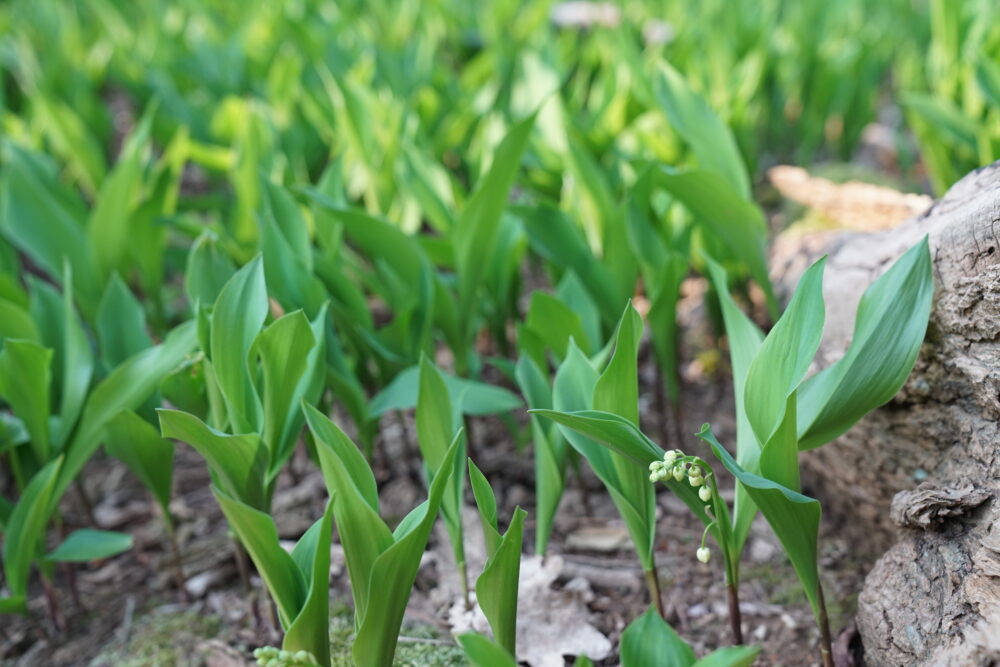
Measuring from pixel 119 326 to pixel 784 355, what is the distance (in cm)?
129

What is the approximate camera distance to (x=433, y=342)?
206 centimetres

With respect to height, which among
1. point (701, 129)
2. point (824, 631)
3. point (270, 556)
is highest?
point (701, 129)

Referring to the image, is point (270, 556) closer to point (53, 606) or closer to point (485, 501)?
point (485, 501)

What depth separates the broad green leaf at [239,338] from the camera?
4.83 ft

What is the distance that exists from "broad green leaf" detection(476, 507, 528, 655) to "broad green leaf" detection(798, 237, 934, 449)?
1.46ft

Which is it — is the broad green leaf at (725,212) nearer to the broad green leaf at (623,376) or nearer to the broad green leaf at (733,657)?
the broad green leaf at (623,376)

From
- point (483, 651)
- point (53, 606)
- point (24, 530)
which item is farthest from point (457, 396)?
point (53, 606)

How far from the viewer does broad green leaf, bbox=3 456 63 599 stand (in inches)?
63.3

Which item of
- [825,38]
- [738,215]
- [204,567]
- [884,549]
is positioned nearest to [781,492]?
[884,549]

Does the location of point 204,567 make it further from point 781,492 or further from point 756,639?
point 781,492

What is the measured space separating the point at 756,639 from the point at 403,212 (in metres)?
1.32

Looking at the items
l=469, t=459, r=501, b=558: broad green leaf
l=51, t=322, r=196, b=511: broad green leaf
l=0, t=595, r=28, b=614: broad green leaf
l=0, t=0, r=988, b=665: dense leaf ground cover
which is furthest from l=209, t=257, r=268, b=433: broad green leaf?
l=0, t=595, r=28, b=614: broad green leaf

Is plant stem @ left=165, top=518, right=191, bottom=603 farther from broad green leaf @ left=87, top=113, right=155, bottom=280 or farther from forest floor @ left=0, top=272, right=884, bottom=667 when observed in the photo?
broad green leaf @ left=87, top=113, right=155, bottom=280

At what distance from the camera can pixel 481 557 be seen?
1.83 meters
